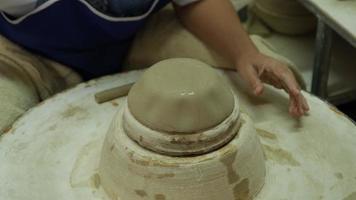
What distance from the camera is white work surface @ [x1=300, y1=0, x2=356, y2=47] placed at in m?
1.42

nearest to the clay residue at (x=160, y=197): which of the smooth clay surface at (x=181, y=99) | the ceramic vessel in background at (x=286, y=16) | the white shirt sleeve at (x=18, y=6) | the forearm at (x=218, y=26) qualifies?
the smooth clay surface at (x=181, y=99)

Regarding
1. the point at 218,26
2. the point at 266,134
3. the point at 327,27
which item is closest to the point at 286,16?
the point at 327,27

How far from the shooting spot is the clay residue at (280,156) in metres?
1.10

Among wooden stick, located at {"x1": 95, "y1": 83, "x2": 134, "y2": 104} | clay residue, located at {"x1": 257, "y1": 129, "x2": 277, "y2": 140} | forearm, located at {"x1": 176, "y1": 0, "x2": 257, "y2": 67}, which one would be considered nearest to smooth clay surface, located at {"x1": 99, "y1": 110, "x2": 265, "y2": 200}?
clay residue, located at {"x1": 257, "y1": 129, "x2": 277, "y2": 140}

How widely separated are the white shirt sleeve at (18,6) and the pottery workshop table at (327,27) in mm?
820

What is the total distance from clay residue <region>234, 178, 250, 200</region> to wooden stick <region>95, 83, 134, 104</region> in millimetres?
431

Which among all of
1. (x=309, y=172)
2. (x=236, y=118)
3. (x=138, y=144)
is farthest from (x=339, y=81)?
(x=138, y=144)

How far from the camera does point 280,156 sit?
1119 mm

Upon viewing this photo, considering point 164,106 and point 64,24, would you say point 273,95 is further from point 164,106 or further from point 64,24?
point 64,24

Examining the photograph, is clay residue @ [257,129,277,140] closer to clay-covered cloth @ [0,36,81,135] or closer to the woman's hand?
the woman's hand

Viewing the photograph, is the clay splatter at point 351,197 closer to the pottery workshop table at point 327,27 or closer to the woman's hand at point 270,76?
the woman's hand at point 270,76

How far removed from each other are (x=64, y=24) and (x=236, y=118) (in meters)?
0.58

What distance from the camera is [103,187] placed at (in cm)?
106

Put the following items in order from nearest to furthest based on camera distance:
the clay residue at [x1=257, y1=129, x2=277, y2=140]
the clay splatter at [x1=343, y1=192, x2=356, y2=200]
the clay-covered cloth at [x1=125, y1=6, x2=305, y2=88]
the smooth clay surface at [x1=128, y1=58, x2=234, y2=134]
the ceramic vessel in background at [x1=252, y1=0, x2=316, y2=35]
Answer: the smooth clay surface at [x1=128, y1=58, x2=234, y2=134]
the clay splatter at [x1=343, y1=192, x2=356, y2=200]
the clay residue at [x1=257, y1=129, x2=277, y2=140]
the clay-covered cloth at [x1=125, y1=6, x2=305, y2=88]
the ceramic vessel in background at [x1=252, y1=0, x2=316, y2=35]
